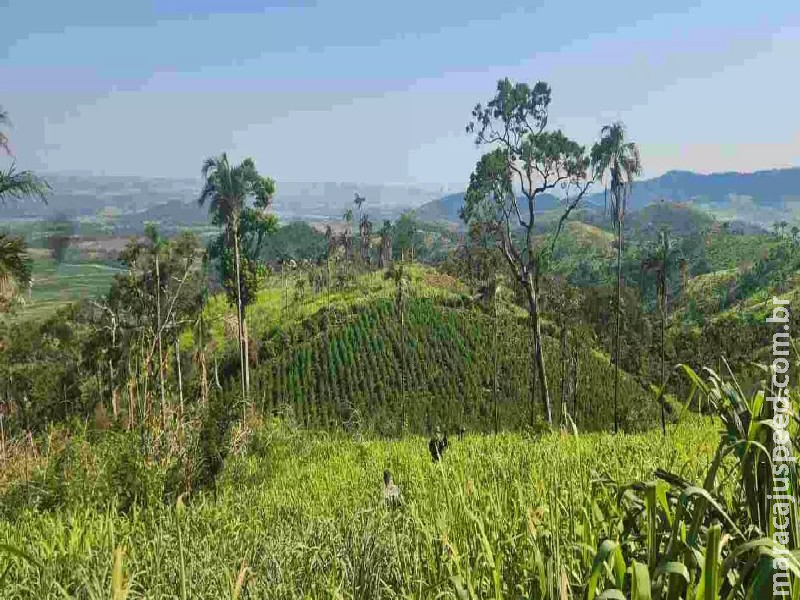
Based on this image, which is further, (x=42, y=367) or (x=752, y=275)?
(x=752, y=275)

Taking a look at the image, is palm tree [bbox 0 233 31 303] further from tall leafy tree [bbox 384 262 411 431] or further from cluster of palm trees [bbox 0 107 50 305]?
tall leafy tree [bbox 384 262 411 431]

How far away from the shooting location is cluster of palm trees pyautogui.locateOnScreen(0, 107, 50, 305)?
11.7 m

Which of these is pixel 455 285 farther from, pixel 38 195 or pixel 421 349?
pixel 38 195

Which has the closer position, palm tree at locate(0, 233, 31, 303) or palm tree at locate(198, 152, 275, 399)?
palm tree at locate(0, 233, 31, 303)

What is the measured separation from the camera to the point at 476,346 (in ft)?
198

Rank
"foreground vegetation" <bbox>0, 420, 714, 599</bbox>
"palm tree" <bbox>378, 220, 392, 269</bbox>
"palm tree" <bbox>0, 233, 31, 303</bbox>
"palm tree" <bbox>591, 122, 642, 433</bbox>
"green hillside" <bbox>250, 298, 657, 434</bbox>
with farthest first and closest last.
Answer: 1. "palm tree" <bbox>378, 220, 392, 269</bbox>
2. "green hillside" <bbox>250, 298, 657, 434</bbox>
3. "palm tree" <bbox>591, 122, 642, 433</bbox>
4. "palm tree" <bbox>0, 233, 31, 303</bbox>
5. "foreground vegetation" <bbox>0, 420, 714, 599</bbox>

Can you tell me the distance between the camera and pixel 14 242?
11.8m

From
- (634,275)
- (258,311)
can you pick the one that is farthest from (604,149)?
(634,275)

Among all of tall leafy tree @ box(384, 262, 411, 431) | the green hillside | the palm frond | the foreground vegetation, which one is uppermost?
the palm frond

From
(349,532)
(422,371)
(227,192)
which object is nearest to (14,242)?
(349,532)

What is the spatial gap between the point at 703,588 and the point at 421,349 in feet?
193

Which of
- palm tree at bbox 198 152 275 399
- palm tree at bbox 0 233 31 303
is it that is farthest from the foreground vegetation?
palm tree at bbox 198 152 275 399

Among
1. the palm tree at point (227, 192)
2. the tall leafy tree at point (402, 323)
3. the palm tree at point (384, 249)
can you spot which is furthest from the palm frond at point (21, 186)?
the palm tree at point (384, 249)

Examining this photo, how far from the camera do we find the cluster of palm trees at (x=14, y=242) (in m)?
11.7
